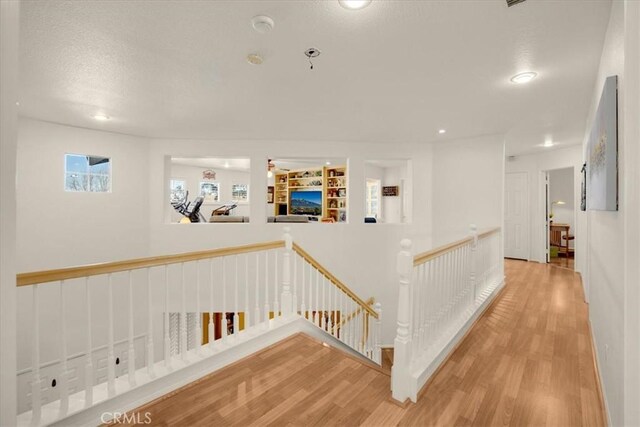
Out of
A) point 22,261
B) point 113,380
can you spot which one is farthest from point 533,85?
point 22,261

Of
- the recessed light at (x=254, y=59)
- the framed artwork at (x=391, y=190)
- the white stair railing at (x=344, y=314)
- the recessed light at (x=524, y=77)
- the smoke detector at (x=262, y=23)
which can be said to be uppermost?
the recessed light at (x=524, y=77)

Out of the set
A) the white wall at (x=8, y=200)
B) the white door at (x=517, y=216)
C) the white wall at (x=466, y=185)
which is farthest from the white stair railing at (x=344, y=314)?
the white door at (x=517, y=216)

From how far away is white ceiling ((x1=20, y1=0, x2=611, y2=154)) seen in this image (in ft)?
5.51

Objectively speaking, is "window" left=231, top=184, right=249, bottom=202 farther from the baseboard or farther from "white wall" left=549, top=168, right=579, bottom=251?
"white wall" left=549, top=168, right=579, bottom=251

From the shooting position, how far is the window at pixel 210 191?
27.9 feet

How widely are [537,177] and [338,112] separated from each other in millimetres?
5291

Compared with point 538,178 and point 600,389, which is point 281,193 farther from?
point 600,389

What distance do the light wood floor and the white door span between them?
13.0ft

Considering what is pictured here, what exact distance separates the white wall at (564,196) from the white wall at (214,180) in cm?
863

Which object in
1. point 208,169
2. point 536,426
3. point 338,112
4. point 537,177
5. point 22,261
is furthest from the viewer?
point 208,169

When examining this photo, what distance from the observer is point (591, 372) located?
2.13 m

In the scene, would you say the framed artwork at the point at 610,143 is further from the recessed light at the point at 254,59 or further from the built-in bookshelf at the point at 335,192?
the built-in bookshelf at the point at 335,192

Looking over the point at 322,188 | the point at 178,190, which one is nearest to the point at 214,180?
the point at 178,190

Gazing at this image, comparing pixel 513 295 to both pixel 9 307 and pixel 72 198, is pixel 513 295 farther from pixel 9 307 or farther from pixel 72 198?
pixel 72 198
